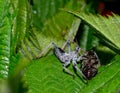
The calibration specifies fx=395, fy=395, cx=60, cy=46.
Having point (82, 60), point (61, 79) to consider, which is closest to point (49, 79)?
point (61, 79)

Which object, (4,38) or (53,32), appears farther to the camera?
(53,32)

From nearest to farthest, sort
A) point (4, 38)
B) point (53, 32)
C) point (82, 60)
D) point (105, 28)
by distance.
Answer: point (105, 28) < point (4, 38) < point (82, 60) < point (53, 32)

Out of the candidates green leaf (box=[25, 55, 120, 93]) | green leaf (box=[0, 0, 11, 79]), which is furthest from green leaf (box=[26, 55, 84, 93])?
green leaf (box=[0, 0, 11, 79])

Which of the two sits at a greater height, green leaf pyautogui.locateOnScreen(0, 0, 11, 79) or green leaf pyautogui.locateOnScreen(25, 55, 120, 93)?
green leaf pyautogui.locateOnScreen(0, 0, 11, 79)

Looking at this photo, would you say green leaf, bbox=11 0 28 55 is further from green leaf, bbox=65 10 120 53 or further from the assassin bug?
green leaf, bbox=65 10 120 53

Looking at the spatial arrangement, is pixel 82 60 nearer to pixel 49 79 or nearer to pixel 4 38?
pixel 49 79

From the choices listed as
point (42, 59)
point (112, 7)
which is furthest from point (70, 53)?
point (112, 7)
